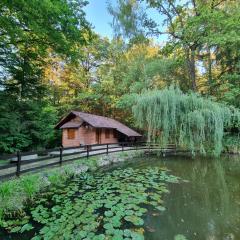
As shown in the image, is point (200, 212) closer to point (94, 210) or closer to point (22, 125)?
point (94, 210)

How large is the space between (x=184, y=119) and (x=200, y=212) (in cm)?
860

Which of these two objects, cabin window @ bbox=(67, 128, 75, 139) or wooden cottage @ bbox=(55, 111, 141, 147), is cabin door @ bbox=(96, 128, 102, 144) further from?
cabin window @ bbox=(67, 128, 75, 139)

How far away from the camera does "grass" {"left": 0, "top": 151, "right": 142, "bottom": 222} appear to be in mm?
5461

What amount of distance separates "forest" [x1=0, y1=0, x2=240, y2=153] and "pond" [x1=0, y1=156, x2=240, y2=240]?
5.59 m

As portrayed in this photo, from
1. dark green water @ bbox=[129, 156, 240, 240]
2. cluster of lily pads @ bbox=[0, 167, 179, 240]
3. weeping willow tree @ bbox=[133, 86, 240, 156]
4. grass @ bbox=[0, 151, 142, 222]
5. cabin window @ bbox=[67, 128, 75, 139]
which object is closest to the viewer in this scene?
cluster of lily pads @ bbox=[0, 167, 179, 240]

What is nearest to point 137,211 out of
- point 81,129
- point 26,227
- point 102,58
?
point 26,227

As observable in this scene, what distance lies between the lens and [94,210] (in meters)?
5.45

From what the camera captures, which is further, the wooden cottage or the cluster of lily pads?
the wooden cottage

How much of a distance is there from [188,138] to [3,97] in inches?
414

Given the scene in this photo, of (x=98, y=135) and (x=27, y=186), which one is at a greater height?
(x=98, y=135)

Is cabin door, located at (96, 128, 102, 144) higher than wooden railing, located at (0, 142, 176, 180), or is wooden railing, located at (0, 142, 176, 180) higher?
cabin door, located at (96, 128, 102, 144)

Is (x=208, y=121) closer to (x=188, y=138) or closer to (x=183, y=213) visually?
(x=188, y=138)

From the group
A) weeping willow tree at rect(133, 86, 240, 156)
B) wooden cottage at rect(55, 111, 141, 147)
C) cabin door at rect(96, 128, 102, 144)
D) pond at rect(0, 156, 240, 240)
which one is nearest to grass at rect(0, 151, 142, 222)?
pond at rect(0, 156, 240, 240)

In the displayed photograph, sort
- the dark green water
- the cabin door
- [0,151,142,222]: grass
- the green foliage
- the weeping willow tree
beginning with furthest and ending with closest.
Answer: the cabin door → the weeping willow tree → the green foliage → [0,151,142,222]: grass → the dark green water
